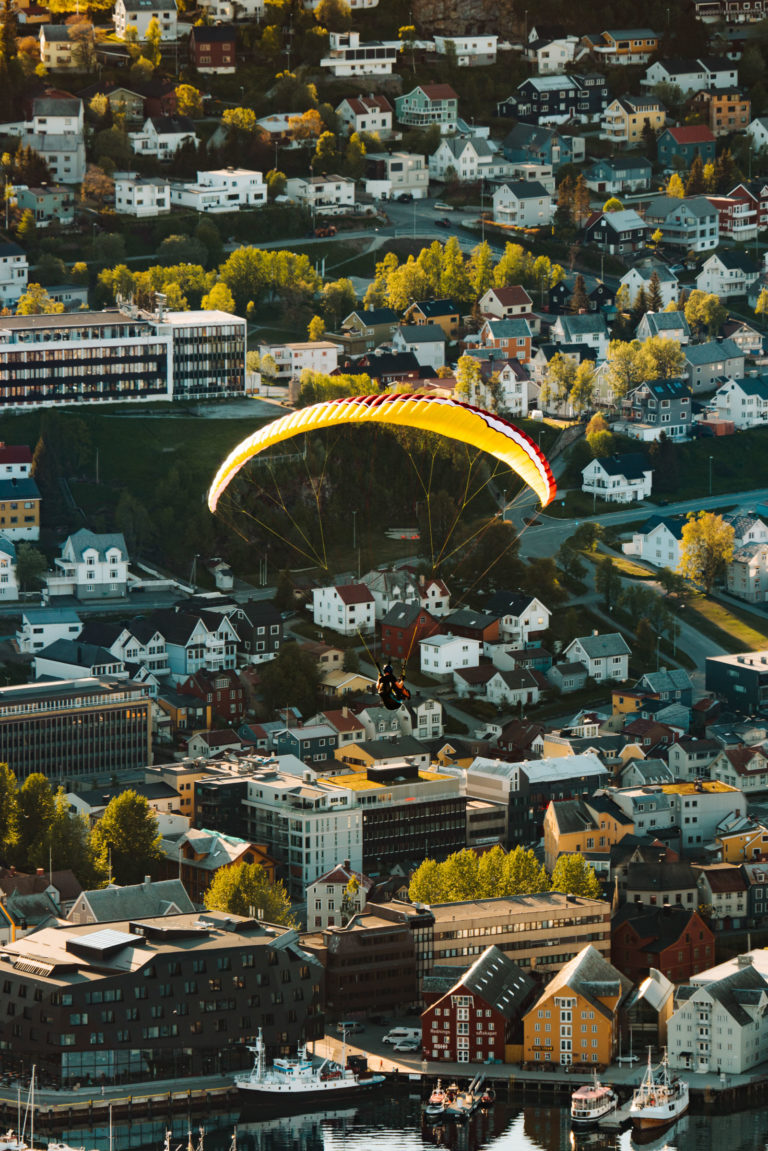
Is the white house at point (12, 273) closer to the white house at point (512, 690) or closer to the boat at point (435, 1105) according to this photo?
the white house at point (512, 690)

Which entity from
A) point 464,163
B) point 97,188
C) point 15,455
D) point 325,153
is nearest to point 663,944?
point 15,455

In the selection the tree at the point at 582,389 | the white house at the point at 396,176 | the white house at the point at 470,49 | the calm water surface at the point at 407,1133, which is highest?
the white house at the point at 470,49

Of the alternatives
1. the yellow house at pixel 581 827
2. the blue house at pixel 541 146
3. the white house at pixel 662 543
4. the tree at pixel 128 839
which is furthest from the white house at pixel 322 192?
the tree at pixel 128 839

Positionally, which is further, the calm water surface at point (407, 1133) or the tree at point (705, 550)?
the tree at point (705, 550)

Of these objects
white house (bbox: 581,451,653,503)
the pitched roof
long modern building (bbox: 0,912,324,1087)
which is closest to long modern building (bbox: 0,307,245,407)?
white house (bbox: 581,451,653,503)

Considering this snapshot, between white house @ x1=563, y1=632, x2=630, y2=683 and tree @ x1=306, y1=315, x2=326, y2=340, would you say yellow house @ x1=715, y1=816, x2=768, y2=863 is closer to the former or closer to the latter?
white house @ x1=563, y1=632, x2=630, y2=683
